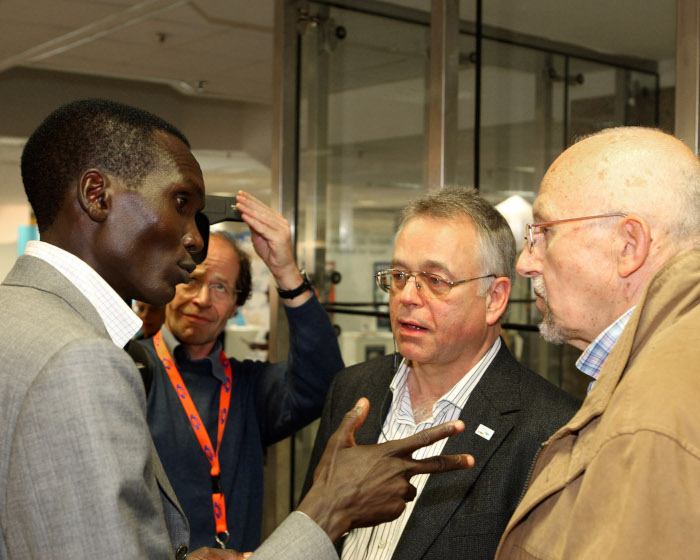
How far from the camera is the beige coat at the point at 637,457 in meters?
0.88

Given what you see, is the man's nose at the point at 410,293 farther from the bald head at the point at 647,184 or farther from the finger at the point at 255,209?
the bald head at the point at 647,184

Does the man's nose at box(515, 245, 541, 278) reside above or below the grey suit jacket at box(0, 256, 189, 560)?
above

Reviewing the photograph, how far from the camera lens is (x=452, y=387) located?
205 centimetres

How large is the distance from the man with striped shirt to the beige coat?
22.3 inches

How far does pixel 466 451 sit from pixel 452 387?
25 centimetres

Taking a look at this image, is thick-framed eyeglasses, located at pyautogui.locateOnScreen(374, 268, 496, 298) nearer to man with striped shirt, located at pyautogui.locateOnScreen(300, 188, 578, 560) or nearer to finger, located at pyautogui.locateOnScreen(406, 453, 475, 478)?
man with striped shirt, located at pyautogui.locateOnScreen(300, 188, 578, 560)

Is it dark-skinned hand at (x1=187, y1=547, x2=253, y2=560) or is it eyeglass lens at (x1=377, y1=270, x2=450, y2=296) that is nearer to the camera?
dark-skinned hand at (x1=187, y1=547, x2=253, y2=560)

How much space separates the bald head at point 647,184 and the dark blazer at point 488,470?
2.04 ft

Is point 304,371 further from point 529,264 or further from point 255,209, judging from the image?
point 529,264

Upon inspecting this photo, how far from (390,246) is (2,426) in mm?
Result: 2787

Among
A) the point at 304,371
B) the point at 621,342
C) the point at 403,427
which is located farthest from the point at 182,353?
the point at 621,342

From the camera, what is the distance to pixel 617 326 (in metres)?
1.41

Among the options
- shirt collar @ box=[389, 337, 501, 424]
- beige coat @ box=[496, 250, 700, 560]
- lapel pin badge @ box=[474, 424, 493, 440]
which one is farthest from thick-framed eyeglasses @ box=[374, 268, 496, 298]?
beige coat @ box=[496, 250, 700, 560]

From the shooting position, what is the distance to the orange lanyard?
2.35m
